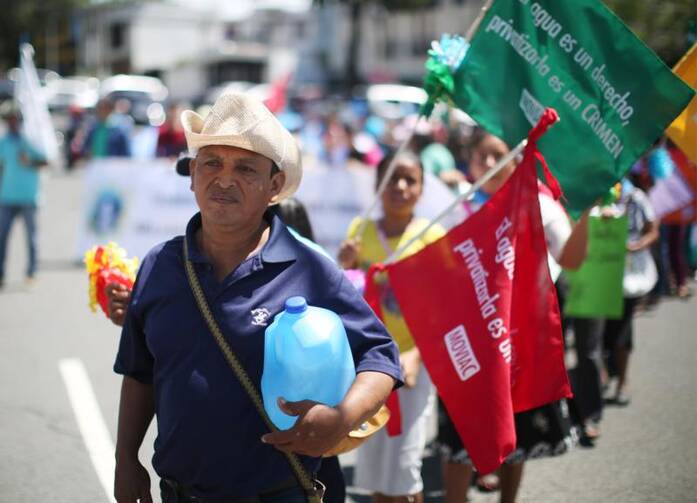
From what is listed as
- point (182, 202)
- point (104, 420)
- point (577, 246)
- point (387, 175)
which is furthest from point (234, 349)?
point (182, 202)

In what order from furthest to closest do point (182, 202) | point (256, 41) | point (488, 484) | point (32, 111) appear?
point (256, 41), point (32, 111), point (182, 202), point (488, 484)

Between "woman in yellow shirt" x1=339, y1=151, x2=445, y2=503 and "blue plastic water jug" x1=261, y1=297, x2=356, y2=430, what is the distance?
1788 millimetres

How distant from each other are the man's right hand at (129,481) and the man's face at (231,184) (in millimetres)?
796

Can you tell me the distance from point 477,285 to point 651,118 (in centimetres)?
94

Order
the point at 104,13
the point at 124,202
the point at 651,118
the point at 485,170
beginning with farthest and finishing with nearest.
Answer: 1. the point at 104,13
2. the point at 124,202
3. the point at 485,170
4. the point at 651,118

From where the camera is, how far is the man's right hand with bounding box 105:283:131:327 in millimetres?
3436

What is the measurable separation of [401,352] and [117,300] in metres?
1.50

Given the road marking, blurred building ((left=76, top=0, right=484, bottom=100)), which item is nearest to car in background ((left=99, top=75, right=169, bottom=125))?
blurred building ((left=76, top=0, right=484, bottom=100))

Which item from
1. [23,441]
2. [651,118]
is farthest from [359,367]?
[23,441]

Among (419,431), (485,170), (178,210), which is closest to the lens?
(419,431)

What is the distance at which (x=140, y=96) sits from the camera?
48.5m

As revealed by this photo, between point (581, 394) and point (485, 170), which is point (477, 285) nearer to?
point (485, 170)

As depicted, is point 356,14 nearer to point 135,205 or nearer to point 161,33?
point 161,33

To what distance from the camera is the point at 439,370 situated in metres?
3.73
